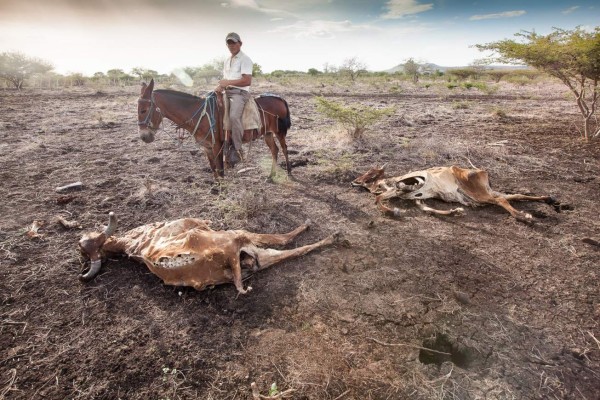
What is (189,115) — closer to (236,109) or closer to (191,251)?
(236,109)

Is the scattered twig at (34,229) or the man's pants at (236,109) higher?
the man's pants at (236,109)

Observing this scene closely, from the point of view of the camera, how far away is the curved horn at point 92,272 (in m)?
3.40

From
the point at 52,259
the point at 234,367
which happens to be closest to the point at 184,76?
the point at 52,259

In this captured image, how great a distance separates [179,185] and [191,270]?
3348 mm

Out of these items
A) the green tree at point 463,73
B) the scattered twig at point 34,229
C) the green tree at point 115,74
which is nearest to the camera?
the scattered twig at point 34,229

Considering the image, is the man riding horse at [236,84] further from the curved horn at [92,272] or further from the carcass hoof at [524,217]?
the carcass hoof at [524,217]

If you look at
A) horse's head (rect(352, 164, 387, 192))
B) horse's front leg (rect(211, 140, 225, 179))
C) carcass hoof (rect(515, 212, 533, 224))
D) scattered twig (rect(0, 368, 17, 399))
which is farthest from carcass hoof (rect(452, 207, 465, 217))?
scattered twig (rect(0, 368, 17, 399))

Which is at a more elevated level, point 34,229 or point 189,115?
point 189,115

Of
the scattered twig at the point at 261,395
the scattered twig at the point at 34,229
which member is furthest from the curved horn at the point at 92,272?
the scattered twig at the point at 261,395

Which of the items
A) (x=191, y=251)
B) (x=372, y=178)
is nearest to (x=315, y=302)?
(x=191, y=251)

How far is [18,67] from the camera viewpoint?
2672 cm

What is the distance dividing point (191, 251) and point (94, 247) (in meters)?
1.31

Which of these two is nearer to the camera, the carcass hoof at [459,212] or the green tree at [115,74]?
the carcass hoof at [459,212]

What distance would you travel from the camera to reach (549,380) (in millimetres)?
2303
